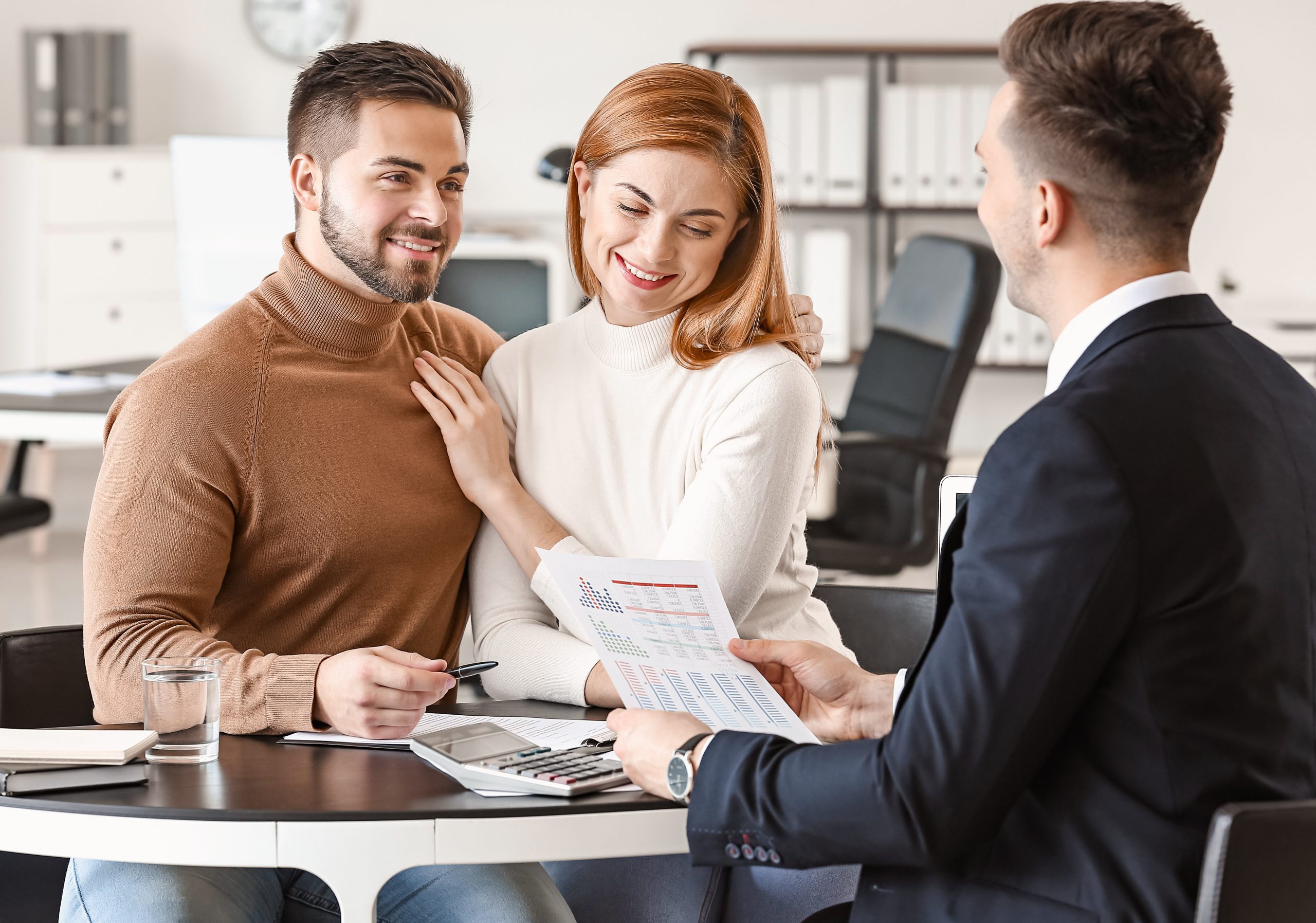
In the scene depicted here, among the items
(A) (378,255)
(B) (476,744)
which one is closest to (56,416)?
(A) (378,255)

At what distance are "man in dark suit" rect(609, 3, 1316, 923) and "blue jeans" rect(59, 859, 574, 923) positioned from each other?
0.33 meters

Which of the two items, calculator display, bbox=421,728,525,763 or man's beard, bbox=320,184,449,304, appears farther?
man's beard, bbox=320,184,449,304

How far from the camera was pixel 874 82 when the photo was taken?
537 centimetres

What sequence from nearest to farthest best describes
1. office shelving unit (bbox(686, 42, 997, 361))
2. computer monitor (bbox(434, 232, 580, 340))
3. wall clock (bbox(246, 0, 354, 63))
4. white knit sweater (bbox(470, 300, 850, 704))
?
1. white knit sweater (bbox(470, 300, 850, 704))
2. computer monitor (bbox(434, 232, 580, 340))
3. office shelving unit (bbox(686, 42, 997, 361))
4. wall clock (bbox(246, 0, 354, 63))

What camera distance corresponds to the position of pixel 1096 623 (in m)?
0.94

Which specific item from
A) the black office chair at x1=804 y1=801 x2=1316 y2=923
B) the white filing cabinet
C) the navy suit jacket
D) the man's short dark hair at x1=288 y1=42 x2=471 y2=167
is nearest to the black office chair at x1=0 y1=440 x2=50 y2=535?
the white filing cabinet

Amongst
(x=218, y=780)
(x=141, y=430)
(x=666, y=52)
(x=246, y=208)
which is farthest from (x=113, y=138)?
(x=218, y=780)

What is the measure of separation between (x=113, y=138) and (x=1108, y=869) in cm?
550

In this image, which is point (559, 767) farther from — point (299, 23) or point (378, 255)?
point (299, 23)

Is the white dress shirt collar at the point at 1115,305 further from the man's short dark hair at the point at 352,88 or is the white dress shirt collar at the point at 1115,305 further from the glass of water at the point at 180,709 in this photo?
the man's short dark hair at the point at 352,88

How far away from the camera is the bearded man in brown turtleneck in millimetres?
1330

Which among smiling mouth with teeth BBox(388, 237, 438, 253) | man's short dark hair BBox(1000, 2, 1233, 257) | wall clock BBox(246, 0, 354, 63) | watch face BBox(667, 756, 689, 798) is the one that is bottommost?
watch face BBox(667, 756, 689, 798)

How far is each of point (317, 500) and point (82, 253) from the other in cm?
437

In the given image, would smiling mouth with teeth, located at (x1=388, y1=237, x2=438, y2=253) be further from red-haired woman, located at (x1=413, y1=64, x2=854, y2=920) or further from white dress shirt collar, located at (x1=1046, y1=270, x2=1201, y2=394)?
white dress shirt collar, located at (x1=1046, y1=270, x2=1201, y2=394)
